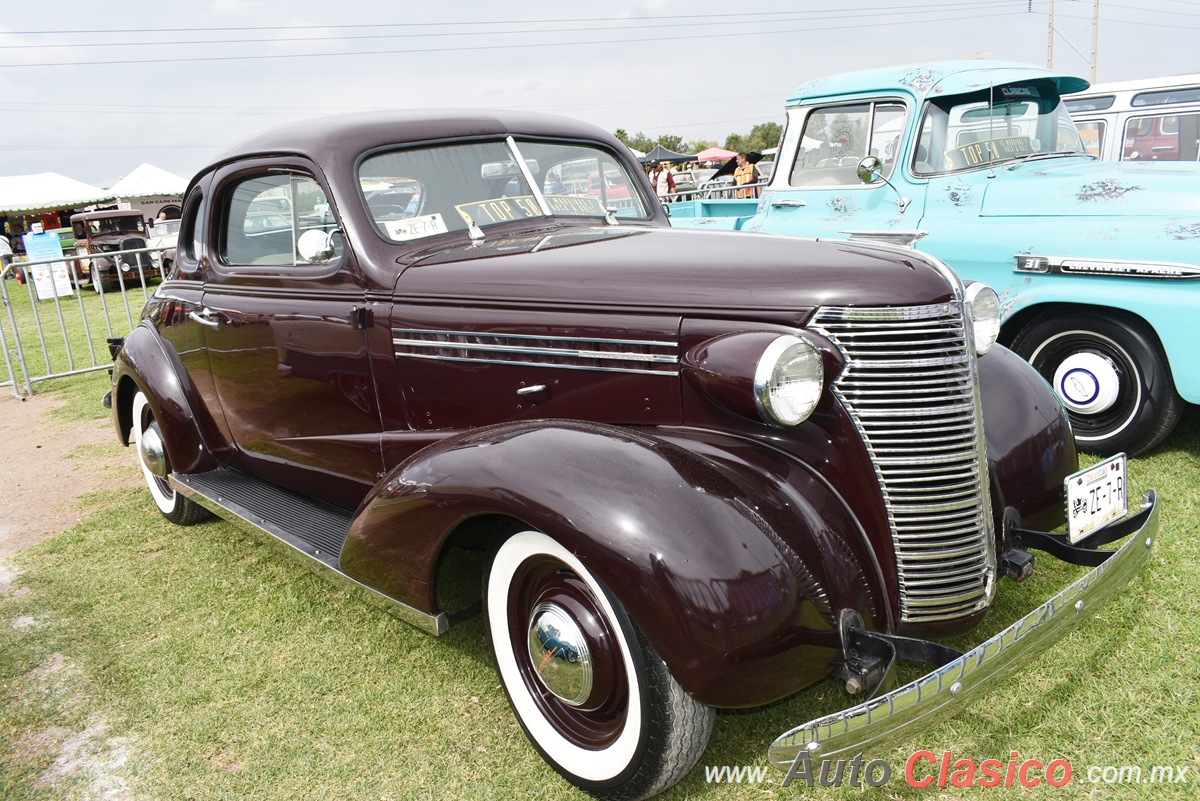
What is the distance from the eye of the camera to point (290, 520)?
3.34 meters

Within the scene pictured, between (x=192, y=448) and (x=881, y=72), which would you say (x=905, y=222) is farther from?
(x=192, y=448)

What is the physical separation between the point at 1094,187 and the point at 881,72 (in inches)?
59.1

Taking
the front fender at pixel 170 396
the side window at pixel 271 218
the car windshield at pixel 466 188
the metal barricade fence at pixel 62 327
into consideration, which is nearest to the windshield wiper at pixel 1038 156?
the car windshield at pixel 466 188

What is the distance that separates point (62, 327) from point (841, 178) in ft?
24.6

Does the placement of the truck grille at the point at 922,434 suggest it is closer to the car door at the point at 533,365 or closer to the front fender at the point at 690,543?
the front fender at the point at 690,543

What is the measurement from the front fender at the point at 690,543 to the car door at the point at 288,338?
1002 mm

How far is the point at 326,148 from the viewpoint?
124 inches

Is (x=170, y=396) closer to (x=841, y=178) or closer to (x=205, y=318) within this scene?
(x=205, y=318)

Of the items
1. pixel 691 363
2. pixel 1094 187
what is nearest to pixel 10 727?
pixel 691 363

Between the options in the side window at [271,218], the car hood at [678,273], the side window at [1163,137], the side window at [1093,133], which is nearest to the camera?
the car hood at [678,273]

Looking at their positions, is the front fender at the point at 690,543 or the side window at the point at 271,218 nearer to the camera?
the front fender at the point at 690,543

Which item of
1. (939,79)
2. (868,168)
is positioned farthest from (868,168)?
(939,79)

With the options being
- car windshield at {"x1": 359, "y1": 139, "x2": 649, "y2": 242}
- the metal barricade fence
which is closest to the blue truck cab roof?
car windshield at {"x1": 359, "y1": 139, "x2": 649, "y2": 242}

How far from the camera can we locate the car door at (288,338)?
3.14 meters
